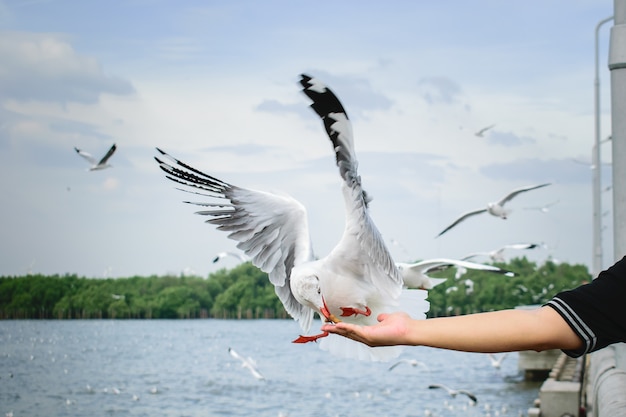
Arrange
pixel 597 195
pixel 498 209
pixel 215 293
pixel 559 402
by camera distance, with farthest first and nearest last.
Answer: pixel 215 293, pixel 597 195, pixel 498 209, pixel 559 402

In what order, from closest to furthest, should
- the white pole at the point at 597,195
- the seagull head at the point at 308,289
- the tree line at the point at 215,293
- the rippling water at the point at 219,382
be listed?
1. the seagull head at the point at 308,289
2. the white pole at the point at 597,195
3. the rippling water at the point at 219,382
4. the tree line at the point at 215,293

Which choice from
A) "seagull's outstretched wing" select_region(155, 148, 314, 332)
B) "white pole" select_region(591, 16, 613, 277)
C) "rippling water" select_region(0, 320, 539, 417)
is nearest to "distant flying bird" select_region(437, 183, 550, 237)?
"white pole" select_region(591, 16, 613, 277)

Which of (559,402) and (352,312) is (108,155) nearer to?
(559,402)

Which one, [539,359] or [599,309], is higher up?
[599,309]

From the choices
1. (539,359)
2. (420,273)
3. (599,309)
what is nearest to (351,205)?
(599,309)

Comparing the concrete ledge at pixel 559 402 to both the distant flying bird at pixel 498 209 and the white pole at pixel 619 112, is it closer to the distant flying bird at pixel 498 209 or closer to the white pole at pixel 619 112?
the distant flying bird at pixel 498 209

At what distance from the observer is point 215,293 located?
5569 cm

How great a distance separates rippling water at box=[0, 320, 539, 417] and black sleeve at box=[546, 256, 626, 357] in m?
19.1

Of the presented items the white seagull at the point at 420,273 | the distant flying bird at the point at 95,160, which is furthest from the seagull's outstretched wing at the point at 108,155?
the white seagull at the point at 420,273

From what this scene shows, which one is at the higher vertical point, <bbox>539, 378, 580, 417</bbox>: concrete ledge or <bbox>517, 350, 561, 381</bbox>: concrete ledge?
<bbox>539, 378, 580, 417</bbox>: concrete ledge

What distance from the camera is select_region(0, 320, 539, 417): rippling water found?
84.9 feet

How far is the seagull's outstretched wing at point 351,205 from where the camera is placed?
3.83 m

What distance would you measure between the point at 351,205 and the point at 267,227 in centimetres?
99

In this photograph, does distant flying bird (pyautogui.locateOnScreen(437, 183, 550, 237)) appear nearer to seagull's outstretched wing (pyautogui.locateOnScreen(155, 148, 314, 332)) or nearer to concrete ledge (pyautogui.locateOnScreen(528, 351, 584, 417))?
concrete ledge (pyautogui.locateOnScreen(528, 351, 584, 417))
